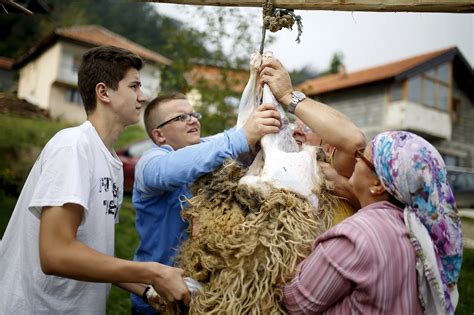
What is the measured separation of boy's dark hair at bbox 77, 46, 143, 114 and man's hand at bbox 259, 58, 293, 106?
32.7 inches

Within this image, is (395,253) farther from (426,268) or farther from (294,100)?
(294,100)

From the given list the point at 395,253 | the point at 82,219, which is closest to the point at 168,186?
the point at 82,219

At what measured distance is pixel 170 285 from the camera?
224cm

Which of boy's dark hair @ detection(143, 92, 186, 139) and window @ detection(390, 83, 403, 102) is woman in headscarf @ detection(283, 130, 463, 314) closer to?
boy's dark hair @ detection(143, 92, 186, 139)

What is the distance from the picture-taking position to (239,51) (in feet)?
33.6

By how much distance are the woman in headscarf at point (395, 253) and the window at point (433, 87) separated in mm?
24586

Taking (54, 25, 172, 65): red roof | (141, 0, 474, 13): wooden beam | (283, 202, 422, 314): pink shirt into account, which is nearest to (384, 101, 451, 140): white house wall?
(54, 25, 172, 65): red roof

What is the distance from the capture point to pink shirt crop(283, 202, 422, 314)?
1972 mm

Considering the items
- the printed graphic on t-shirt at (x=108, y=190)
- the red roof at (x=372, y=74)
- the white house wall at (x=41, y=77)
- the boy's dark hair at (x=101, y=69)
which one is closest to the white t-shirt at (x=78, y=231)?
the printed graphic on t-shirt at (x=108, y=190)

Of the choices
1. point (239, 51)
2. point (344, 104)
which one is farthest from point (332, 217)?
point (344, 104)

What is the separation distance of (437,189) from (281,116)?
2.90ft

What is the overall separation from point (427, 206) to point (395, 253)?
245 millimetres

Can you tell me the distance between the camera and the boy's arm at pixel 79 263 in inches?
84.6

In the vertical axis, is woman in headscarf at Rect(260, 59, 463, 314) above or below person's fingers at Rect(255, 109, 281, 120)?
below
